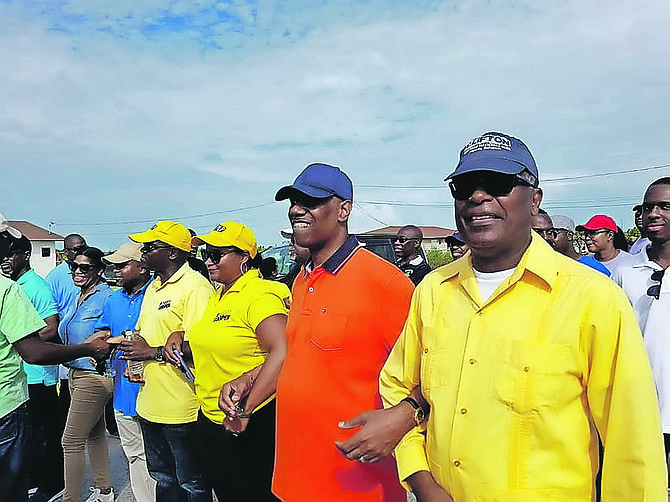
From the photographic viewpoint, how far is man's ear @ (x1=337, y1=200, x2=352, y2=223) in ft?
9.27

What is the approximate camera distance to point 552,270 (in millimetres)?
1775

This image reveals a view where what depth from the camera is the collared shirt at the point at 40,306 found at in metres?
4.97

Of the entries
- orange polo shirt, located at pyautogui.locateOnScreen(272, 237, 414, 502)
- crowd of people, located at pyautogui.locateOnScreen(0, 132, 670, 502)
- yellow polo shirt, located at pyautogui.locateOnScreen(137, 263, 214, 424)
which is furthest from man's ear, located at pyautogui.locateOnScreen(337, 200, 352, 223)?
yellow polo shirt, located at pyautogui.locateOnScreen(137, 263, 214, 424)

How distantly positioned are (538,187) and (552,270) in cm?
35

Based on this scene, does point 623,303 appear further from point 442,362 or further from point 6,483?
point 6,483

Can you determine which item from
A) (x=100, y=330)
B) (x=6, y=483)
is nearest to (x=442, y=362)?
(x=6, y=483)

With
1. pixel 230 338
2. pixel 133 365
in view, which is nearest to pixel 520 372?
pixel 230 338

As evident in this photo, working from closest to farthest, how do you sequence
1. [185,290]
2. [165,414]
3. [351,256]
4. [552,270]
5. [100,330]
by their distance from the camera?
[552,270]
[351,256]
[165,414]
[185,290]
[100,330]

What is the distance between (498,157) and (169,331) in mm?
2802

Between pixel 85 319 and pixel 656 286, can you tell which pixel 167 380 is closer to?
pixel 85 319

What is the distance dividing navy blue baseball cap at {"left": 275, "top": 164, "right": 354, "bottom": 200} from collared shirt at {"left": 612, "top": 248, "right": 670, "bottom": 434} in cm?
190

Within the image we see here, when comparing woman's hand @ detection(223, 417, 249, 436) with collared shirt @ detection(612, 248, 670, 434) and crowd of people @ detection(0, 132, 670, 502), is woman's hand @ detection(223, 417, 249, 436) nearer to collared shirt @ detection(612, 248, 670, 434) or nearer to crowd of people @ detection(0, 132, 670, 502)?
crowd of people @ detection(0, 132, 670, 502)

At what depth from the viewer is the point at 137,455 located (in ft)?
14.2

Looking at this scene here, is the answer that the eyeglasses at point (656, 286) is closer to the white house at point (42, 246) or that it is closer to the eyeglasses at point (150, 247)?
the eyeglasses at point (150, 247)
